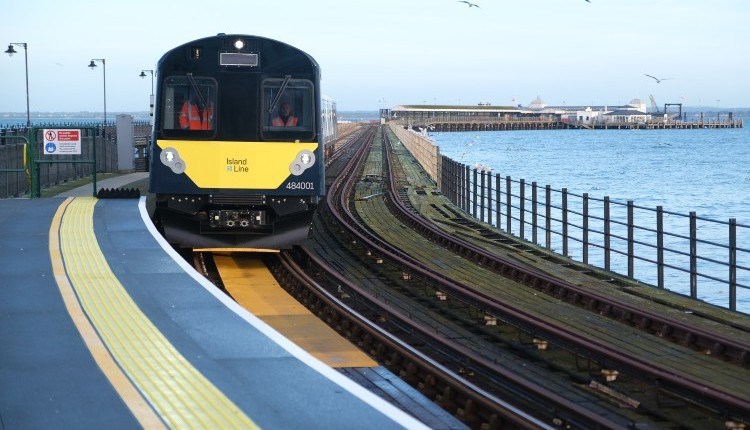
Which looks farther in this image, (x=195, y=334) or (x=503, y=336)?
(x=503, y=336)

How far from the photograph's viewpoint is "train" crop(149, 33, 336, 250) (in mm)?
16266

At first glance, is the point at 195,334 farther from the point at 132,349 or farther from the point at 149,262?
the point at 149,262

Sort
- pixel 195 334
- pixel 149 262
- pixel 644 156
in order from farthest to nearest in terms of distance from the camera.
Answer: pixel 644 156 < pixel 149 262 < pixel 195 334

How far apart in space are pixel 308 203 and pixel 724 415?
8.72 meters

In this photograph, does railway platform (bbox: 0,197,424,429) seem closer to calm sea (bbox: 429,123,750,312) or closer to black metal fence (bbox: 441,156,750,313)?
black metal fence (bbox: 441,156,750,313)

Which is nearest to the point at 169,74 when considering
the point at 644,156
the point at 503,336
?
the point at 503,336

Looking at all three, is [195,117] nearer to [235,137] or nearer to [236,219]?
[235,137]

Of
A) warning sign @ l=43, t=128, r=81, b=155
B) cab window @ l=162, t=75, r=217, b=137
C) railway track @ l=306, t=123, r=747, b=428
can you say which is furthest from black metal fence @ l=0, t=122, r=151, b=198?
railway track @ l=306, t=123, r=747, b=428

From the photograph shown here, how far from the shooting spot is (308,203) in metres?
16.5

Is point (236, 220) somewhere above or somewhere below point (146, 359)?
above

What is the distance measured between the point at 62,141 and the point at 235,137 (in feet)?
23.3

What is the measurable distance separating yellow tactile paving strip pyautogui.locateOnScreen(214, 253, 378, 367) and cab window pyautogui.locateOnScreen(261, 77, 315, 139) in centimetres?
211

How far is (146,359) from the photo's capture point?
8383mm

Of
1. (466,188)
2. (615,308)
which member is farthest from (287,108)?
(466,188)
